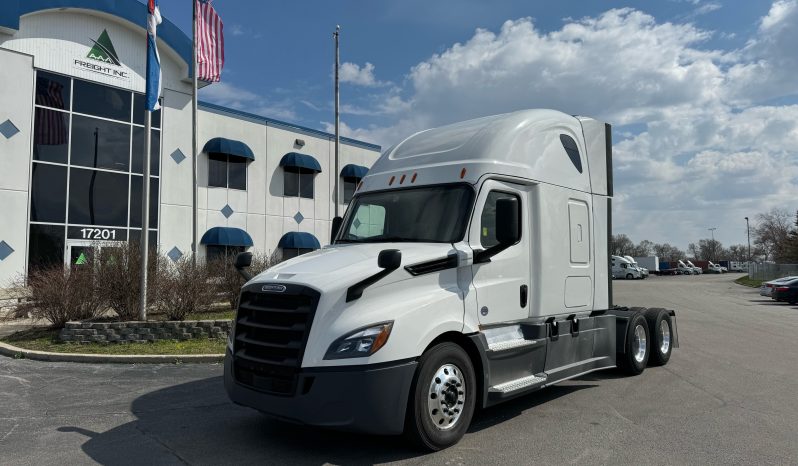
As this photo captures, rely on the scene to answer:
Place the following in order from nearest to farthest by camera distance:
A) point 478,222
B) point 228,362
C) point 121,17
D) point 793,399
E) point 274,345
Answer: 1. point 274,345
2. point 228,362
3. point 478,222
4. point 793,399
5. point 121,17

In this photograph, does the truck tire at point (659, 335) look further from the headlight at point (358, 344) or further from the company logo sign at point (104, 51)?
the company logo sign at point (104, 51)

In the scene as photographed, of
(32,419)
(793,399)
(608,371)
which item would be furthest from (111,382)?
(793,399)

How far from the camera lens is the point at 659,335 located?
30.0ft

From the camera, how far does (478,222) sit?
5664 millimetres

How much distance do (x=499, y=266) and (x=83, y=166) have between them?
20397mm

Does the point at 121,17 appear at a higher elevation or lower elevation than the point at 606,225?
higher

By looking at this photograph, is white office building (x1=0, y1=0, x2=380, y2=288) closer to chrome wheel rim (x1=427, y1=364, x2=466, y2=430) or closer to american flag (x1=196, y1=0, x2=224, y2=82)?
american flag (x1=196, y1=0, x2=224, y2=82)

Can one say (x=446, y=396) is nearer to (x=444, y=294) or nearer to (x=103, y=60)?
(x=444, y=294)

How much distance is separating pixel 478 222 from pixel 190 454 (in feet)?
11.3

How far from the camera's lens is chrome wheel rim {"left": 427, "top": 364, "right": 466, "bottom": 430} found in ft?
16.0

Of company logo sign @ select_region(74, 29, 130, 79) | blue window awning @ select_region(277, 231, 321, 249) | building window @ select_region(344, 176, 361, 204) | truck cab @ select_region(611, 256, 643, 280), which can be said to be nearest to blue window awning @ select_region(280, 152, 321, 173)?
building window @ select_region(344, 176, 361, 204)

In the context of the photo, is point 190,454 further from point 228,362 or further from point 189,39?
point 189,39

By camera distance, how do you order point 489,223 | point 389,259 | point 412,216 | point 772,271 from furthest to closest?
1. point 772,271
2. point 412,216
3. point 489,223
4. point 389,259

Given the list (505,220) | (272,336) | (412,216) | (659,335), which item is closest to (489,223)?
(505,220)
